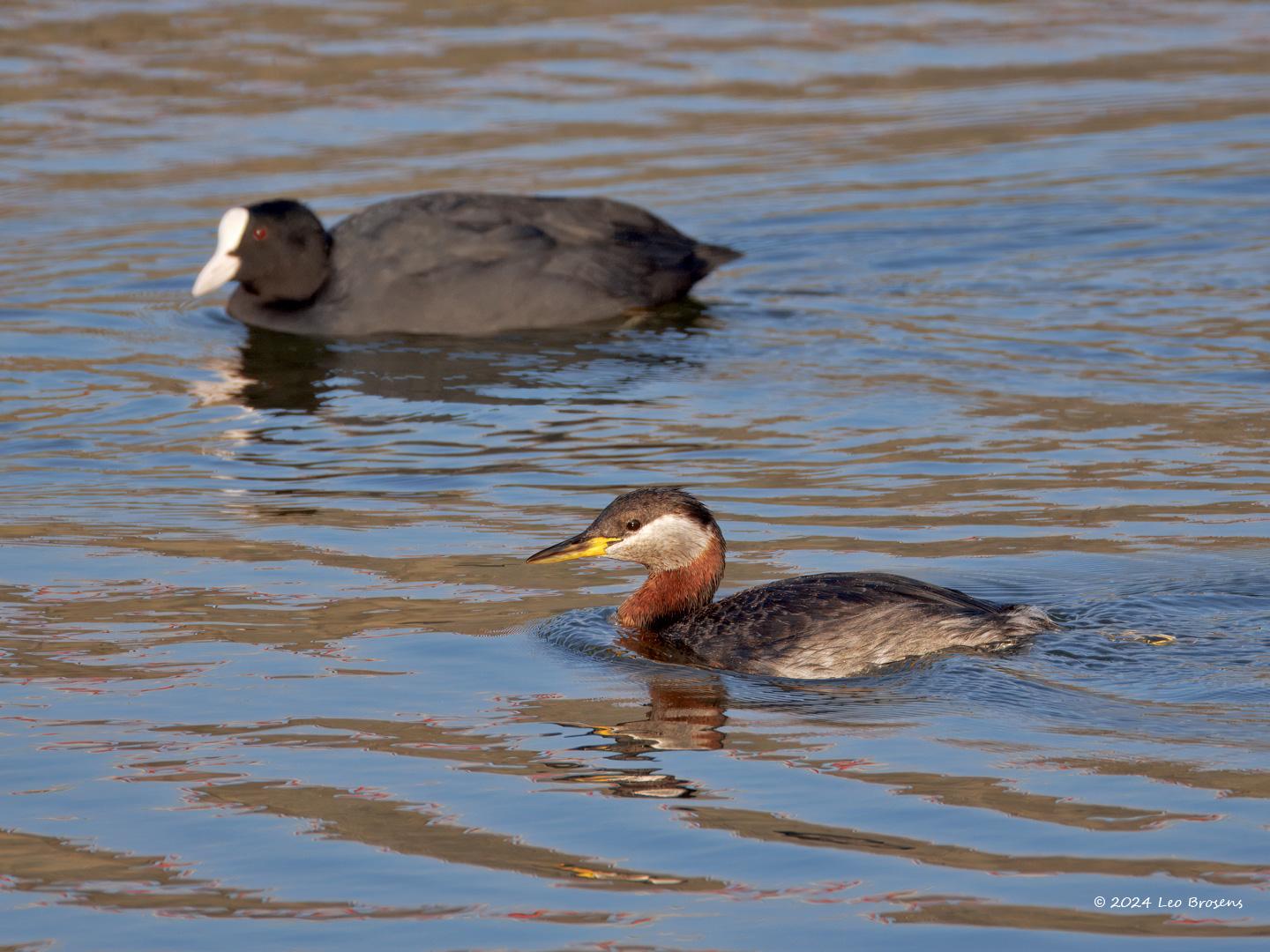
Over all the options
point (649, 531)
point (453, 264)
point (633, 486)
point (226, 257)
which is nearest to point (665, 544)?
point (649, 531)

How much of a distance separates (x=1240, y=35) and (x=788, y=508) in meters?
15.1

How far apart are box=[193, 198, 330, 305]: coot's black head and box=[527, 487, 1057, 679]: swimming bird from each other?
648 centimetres

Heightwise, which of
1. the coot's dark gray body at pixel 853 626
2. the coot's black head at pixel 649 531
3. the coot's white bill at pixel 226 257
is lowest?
the coot's dark gray body at pixel 853 626

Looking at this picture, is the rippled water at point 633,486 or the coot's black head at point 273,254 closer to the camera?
the rippled water at point 633,486

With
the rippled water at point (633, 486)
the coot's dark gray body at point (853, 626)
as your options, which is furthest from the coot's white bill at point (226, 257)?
the coot's dark gray body at point (853, 626)

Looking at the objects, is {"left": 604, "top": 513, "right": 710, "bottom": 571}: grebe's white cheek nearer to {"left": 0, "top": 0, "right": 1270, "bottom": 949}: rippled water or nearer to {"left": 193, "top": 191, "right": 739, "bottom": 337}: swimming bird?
{"left": 0, "top": 0, "right": 1270, "bottom": 949}: rippled water

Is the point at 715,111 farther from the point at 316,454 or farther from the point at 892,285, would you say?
the point at 316,454

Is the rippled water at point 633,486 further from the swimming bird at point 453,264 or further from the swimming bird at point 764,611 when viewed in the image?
the swimming bird at point 453,264

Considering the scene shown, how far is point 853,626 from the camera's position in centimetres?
803

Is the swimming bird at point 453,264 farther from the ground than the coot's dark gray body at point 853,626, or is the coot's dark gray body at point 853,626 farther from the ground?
the swimming bird at point 453,264

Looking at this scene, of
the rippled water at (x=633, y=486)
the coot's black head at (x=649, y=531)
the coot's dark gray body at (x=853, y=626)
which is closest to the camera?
the rippled water at (x=633, y=486)

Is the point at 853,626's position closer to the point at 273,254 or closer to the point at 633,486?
the point at 633,486

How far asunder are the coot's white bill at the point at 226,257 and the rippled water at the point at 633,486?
357 mm

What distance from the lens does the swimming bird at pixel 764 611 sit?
26.2 feet
